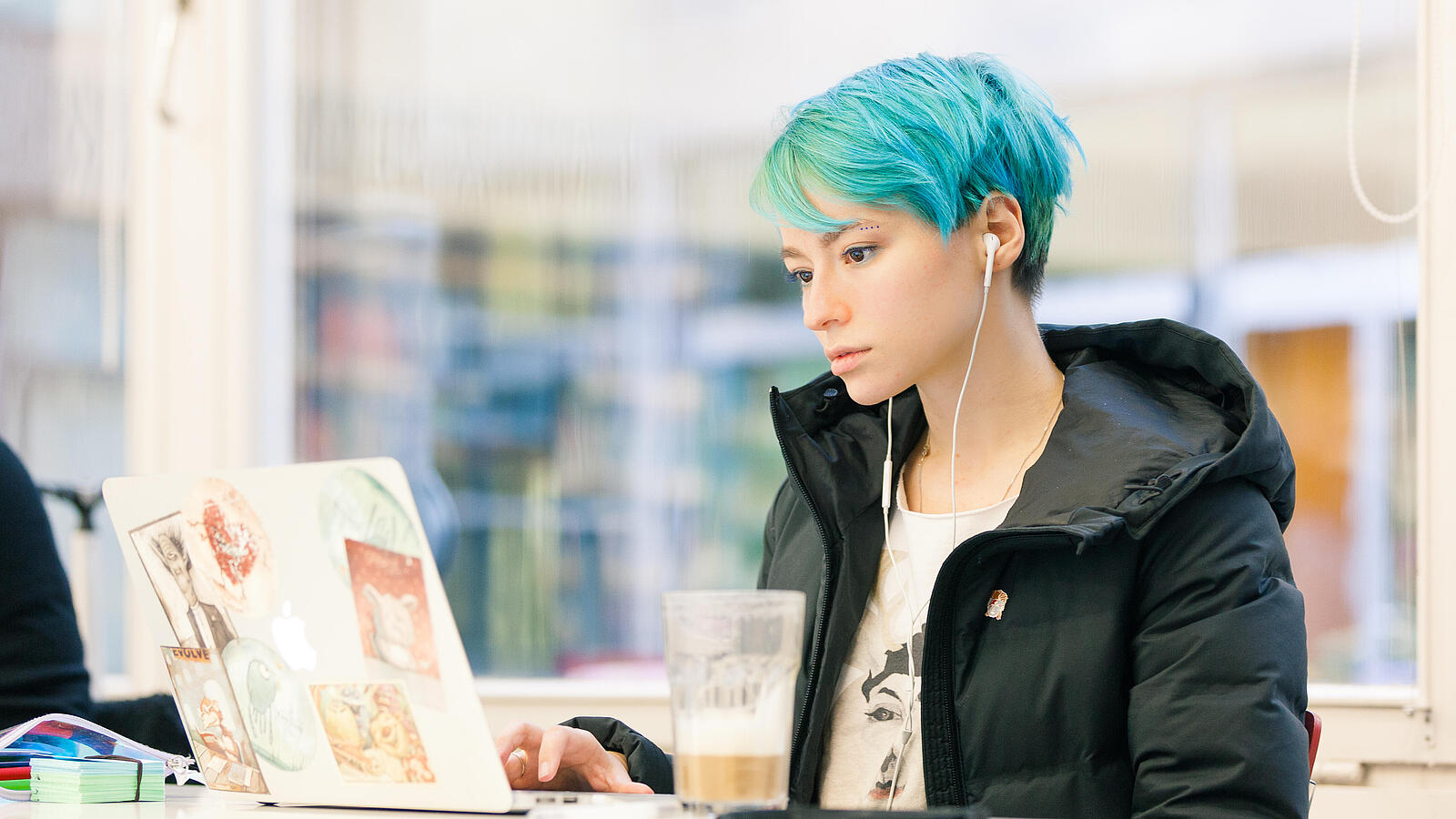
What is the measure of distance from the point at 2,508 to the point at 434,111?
3.06 ft

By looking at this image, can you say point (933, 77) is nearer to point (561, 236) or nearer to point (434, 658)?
point (434, 658)

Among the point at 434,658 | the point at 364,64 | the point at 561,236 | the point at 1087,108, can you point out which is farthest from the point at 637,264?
the point at 434,658

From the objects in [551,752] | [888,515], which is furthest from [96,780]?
[888,515]

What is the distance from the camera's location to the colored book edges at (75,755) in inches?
35.9

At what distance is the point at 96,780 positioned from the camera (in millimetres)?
905

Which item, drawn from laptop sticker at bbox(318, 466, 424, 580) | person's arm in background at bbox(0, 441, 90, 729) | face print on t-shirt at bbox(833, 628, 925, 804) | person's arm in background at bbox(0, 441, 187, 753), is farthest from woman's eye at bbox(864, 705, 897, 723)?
person's arm in background at bbox(0, 441, 90, 729)

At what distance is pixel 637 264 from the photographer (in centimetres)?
197

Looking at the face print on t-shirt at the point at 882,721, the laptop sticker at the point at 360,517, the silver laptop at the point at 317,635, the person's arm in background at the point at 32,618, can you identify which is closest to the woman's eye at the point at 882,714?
the face print on t-shirt at the point at 882,721

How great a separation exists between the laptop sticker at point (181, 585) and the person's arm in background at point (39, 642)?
51 cm

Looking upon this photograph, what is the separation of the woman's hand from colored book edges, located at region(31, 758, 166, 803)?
0.24 metres

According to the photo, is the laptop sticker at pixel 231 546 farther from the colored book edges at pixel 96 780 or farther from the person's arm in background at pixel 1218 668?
the person's arm in background at pixel 1218 668

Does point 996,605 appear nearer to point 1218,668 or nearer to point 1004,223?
point 1218,668

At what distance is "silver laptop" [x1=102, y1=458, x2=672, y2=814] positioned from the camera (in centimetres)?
73

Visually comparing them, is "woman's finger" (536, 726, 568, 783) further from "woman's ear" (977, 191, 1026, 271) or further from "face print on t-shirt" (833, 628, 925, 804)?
"woman's ear" (977, 191, 1026, 271)
